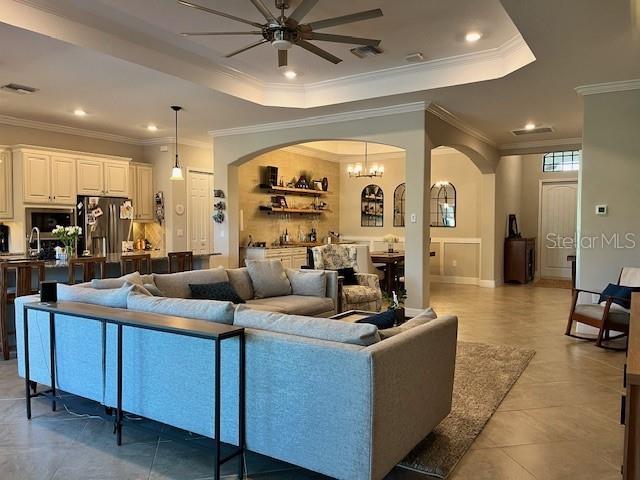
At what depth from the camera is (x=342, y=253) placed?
22.9 ft

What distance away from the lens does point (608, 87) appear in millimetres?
5438

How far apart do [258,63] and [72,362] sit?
370 centimetres

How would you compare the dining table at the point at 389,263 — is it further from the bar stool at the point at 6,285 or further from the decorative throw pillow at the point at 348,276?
the bar stool at the point at 6,285

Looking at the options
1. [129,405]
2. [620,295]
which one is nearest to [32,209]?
[129,405]

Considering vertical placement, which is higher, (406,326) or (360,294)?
(406,326)

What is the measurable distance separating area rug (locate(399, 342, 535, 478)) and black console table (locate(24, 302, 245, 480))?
3.29 ft

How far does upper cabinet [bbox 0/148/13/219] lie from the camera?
22.0ft

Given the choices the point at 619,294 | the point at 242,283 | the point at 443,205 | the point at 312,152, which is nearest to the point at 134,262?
the point at 242,283

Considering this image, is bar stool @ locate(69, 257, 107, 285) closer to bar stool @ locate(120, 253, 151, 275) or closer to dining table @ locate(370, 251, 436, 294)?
bar stool @ locate(120, 253, 151, 275)

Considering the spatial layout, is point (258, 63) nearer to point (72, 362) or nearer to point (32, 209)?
point (72, 362)

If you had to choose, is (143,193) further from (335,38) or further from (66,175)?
(335,38)

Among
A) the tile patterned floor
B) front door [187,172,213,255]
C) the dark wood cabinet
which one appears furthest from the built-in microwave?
the dark wood cabinet

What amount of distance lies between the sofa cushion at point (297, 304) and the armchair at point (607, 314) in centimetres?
277

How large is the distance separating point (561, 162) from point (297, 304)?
9.01 meters
